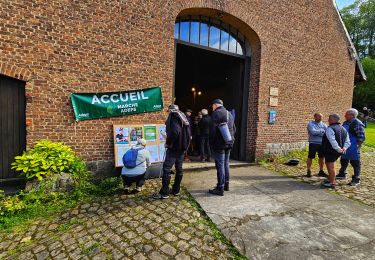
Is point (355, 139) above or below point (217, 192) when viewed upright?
above

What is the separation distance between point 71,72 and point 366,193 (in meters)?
7.19

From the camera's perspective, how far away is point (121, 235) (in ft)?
10.9

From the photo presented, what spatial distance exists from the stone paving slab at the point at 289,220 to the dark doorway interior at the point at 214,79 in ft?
10.5

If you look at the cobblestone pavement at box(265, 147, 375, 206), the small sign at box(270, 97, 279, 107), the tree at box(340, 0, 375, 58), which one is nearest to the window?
the small sign at box(270, 97, 279, 107)

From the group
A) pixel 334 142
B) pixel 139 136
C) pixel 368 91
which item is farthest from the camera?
pixel 368 91

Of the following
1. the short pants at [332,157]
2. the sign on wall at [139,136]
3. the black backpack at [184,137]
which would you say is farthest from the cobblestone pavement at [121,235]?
the short pants at [332,157]

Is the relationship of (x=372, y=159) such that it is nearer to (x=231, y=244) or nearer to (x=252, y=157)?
(x=252, y=157)

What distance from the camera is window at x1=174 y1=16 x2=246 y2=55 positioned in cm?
706

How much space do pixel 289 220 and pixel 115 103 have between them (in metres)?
4.47

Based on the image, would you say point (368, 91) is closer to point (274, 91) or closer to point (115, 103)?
point (274, 91)

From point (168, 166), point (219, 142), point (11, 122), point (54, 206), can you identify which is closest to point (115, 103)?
point (11, 122)

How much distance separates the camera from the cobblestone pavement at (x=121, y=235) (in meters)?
2.98

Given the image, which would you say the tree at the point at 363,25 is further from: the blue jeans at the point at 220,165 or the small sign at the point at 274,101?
the blue jeans at the point at 220,165

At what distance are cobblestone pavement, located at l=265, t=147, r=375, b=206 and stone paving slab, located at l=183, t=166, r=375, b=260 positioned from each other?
460 mm
